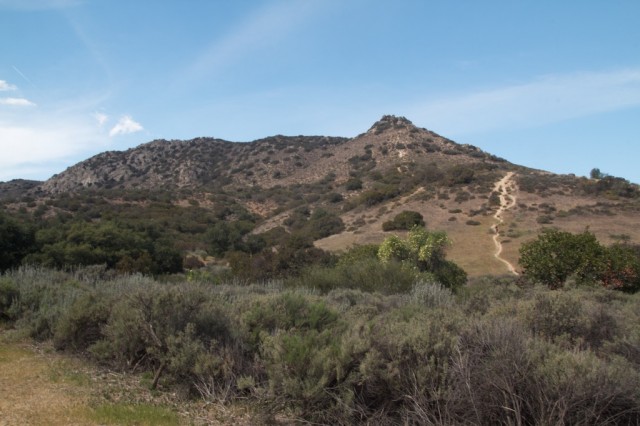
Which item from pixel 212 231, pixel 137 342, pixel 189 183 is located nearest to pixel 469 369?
pixel 137 342

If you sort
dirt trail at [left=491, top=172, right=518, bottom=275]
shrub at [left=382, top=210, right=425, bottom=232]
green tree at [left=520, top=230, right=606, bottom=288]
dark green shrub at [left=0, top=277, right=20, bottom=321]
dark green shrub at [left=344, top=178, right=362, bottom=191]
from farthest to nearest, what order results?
dark green shrub at [left=344, top=178, right=362, bottom=191] → shrub at [left=382, top=210, right=425, bottom=232] → dirt trail at [left=491, top=172, right=518, bottom=275] → green tree at [left=520, top=230, right=606, bottom=288] → dark green shrub at [left=0, top=277, right=20, bottom=321]

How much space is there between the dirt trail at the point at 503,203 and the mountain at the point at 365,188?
0.46ft

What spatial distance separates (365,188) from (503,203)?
22.7 metres

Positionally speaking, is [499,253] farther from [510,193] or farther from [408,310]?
[408,310]

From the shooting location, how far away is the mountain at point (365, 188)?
4191cm

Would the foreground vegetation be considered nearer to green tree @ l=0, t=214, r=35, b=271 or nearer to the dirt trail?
green tree @ l=0, t=214, r=35, b=271

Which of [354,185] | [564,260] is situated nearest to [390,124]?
[354,185]

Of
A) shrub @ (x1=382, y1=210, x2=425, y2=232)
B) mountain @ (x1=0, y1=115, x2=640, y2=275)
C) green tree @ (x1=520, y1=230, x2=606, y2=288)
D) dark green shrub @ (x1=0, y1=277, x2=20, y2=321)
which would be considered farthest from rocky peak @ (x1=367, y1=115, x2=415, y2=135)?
dark green shrub @ (x1=0, y1=277, x2=20, y2=321)

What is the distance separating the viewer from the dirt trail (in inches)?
1372

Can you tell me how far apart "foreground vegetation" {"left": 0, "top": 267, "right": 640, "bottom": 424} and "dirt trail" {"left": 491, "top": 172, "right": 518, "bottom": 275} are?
26138 mm

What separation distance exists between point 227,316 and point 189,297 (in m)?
0.77

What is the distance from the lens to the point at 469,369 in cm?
493

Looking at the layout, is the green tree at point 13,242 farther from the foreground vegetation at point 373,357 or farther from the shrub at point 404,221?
the shrub at point 404,221

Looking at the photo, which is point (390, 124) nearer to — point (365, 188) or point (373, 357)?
point (365, 188)
